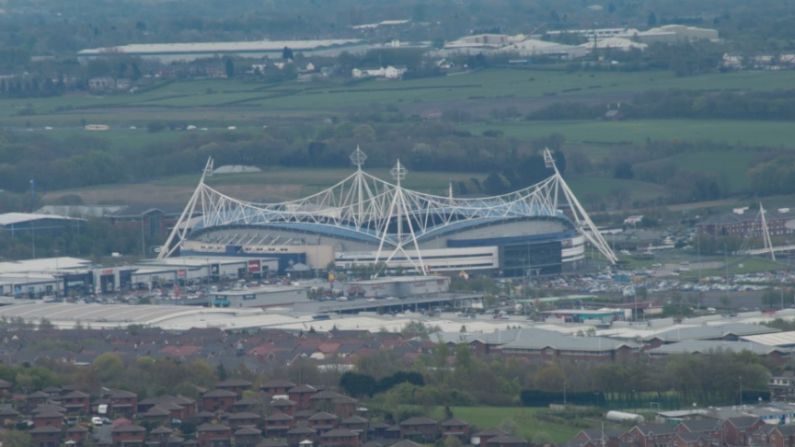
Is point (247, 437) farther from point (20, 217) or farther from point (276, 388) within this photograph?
point (20, 217)

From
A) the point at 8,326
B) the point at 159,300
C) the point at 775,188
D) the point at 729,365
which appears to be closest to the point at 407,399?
the point at 729,365

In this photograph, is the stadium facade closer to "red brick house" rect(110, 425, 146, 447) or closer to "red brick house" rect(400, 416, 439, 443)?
"red brick house" rect(400, 416, 439, 443)

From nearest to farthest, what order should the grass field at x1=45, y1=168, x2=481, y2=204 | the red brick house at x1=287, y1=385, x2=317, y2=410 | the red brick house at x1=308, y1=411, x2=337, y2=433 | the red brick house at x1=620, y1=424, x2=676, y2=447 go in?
the red brick house at x1=620, y1=424, x2=676, y2=447 < the red brick house at x1=308, y1=411, x2=337, y2=433 < the red brick house at x1=287, y1=385, x2=317, y2=410 < the grass field at x1=45, y1=168, x2=481, y2=204

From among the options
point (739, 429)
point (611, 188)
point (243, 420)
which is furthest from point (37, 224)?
point (739, 429)

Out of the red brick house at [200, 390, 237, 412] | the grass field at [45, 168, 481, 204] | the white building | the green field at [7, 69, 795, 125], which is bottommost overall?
the red brick house at [200, 390, 237, 412]

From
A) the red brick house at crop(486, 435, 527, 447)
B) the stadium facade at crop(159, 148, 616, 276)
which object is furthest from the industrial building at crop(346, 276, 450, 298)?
the red brick house at crop(486, 435, 527, 447)

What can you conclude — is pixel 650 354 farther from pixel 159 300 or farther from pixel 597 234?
pixel 597 234
